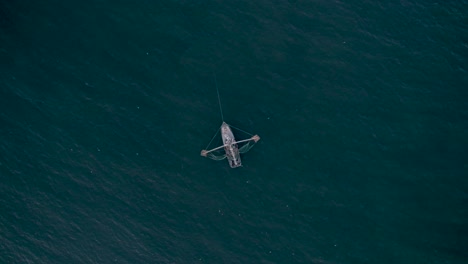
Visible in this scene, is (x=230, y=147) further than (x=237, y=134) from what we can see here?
No

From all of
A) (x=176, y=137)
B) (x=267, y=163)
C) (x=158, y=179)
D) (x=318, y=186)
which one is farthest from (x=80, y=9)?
(x=318, y=186)

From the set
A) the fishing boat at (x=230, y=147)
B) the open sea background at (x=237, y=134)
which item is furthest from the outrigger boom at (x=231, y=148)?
the open sea background at (x=237, y=134)

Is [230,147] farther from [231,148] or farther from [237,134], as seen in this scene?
[237,134]

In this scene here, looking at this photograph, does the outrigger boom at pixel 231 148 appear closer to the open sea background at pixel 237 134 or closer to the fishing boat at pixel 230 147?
the fishing boat at pixel 230 147

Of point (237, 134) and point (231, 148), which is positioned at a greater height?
point (237, 134)

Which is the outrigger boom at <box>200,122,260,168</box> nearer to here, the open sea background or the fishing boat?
the fishing boat

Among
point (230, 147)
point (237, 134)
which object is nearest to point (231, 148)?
point (230, 147)
